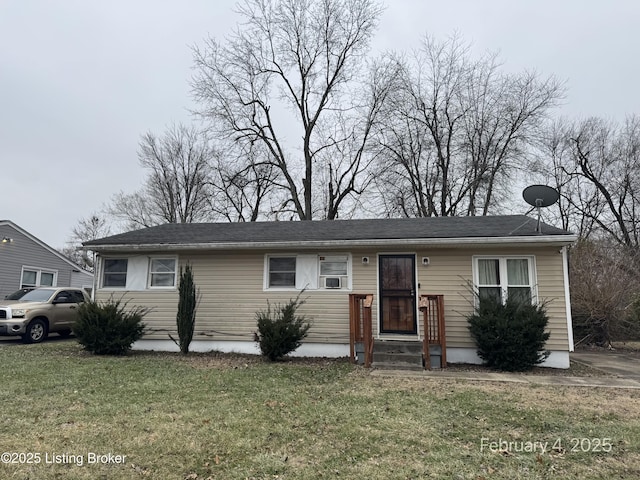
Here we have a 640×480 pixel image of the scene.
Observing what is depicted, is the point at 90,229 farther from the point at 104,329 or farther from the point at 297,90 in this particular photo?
the point at 104,329

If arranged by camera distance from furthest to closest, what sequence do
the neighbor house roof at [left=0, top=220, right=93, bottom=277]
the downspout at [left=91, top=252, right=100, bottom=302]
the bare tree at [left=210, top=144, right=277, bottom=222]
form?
the bare tree at [left=210, top=144, right=277, bottom=222], the neighbor house roof at [left=0, top=220, right=93, bottom=277], the downspout at [left=91, top=252, right=100, bottom=302]

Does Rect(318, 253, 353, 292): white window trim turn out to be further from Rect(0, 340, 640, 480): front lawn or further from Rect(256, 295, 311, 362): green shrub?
Rect(0, 340, 640, 480): front lawn

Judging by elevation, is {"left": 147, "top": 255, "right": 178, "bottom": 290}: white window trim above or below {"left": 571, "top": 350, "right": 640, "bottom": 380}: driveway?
above

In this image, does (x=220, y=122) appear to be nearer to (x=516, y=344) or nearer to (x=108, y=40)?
(x=108, y=40)

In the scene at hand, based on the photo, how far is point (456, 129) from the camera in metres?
20.5

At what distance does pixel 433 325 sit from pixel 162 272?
633cm

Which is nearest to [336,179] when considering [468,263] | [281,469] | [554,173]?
[554,173]

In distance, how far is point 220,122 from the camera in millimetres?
22156

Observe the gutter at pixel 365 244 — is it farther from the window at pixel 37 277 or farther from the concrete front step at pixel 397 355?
the window at pixel 37 277

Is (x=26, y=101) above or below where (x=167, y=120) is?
below

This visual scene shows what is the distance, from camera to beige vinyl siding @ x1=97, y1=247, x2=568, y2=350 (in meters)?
8.08

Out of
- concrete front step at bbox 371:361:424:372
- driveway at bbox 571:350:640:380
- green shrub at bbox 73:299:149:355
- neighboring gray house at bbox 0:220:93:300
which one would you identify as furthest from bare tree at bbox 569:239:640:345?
neighboring gray house at bbox 0:220:93:300

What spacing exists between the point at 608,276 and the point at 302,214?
14386mm

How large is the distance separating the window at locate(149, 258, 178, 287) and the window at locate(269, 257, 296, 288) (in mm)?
2388
